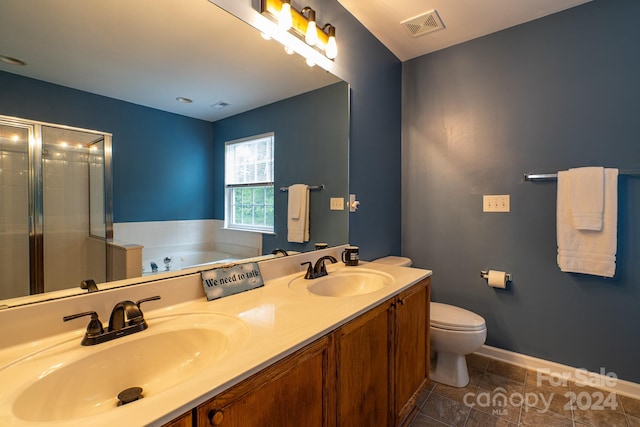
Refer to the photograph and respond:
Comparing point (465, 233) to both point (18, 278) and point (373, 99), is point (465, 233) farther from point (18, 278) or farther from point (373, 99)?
point (18, 278)

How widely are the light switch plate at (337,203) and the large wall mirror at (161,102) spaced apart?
26 cm

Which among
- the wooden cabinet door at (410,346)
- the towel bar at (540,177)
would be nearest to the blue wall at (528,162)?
the towel bar at (540,177)

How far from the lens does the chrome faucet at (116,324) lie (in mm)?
763

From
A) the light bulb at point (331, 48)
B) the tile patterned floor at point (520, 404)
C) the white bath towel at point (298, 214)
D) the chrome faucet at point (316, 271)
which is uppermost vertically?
the light bulb at point (331, 48)

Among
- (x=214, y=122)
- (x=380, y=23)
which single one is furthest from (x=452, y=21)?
(x=214, y=122)

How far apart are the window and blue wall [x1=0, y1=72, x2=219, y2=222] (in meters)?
0.10

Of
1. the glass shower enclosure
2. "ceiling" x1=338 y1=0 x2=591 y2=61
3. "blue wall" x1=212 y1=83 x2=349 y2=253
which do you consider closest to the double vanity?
the glass shower enclosure

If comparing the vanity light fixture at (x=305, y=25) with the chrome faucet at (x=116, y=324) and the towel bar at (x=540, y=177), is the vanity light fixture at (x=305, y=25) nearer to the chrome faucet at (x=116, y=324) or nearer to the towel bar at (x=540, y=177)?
the chrome faucet at (x=116, y=324)

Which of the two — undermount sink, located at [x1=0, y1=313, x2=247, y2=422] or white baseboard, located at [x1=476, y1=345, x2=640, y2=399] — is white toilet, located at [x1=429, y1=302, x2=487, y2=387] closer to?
white baseboard, located at [x1=476, y1=345, x2=640, y2=399]

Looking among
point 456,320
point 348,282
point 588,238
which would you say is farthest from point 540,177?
point 348,282

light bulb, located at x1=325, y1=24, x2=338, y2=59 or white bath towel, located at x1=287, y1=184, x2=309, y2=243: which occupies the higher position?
light bulb, located at x1=325, y1=24, x2=338, y2=59

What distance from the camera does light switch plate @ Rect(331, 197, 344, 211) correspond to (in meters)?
1.84

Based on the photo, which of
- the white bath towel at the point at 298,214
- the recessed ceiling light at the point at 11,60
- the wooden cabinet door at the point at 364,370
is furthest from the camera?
the white bath towel at the point at 298,214

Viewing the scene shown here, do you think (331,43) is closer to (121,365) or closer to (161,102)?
(161,102)
